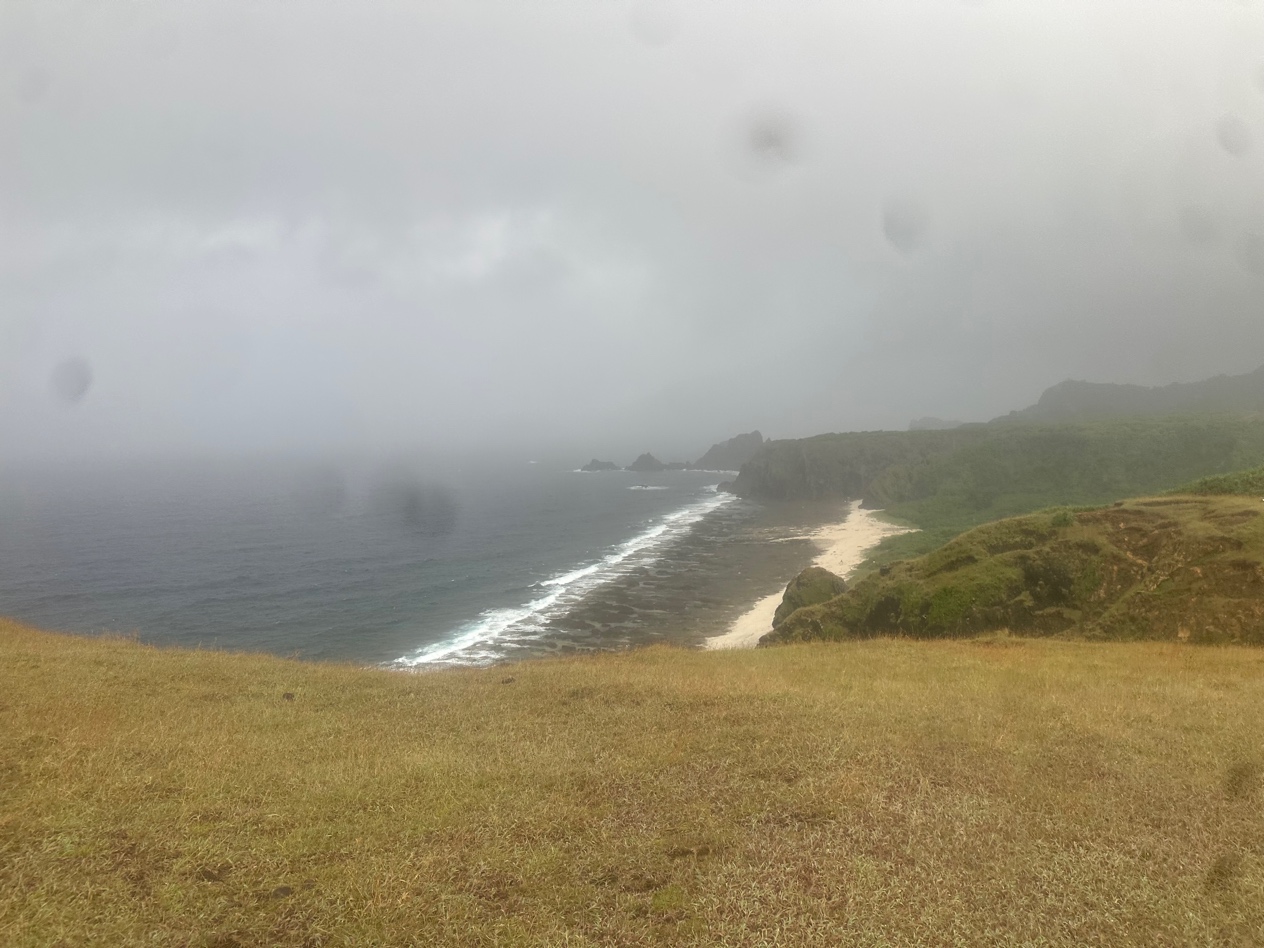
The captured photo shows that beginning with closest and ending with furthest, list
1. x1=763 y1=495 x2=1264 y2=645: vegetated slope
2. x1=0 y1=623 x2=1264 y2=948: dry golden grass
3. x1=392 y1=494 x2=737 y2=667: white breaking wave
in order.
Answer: x1=0 y1=623 x2=1264 y2=948: dry golden grass, x1=763 y1=495 x2=1264 y2=645: vegetated slope, x1=392 y1=494 x2=737 y2=667: white breaking wave

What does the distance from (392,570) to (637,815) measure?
2530 inches

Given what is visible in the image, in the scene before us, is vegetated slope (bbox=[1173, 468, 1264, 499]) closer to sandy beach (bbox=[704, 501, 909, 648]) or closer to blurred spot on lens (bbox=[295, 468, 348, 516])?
sandy beach (bbox=[704, 501, 909, 648])

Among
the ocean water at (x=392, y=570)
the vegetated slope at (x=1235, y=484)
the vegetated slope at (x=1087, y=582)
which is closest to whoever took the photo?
the vegetated slope at (x=1087, y=582)

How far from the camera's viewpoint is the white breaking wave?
4147 cm

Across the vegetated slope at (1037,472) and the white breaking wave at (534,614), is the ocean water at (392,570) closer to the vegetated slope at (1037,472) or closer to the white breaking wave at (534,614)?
the white breaking wave at (534,614)

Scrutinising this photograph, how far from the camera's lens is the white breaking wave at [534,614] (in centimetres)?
4147

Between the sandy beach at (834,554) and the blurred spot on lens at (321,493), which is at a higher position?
the blurred spot on lens at (321,493)

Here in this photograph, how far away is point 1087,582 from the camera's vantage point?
75.5 feet

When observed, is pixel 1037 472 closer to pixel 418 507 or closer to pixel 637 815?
pixel 418 507

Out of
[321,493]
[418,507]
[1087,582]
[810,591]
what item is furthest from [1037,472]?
[321,493]

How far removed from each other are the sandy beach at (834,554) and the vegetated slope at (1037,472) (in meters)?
Answer: 3.16

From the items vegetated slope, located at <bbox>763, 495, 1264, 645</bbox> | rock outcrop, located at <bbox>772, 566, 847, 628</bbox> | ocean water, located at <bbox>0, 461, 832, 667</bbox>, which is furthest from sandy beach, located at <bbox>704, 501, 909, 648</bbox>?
vegetated slope, located at <bbox>763, 495, 1264, 645</bbox>

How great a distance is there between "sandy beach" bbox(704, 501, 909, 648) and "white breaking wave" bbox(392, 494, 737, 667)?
1377 cm

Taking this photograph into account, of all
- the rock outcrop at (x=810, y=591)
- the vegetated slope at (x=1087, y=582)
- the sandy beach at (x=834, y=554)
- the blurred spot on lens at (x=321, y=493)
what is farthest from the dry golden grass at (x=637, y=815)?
the blurred spot on lens at (x=321, y=493)
